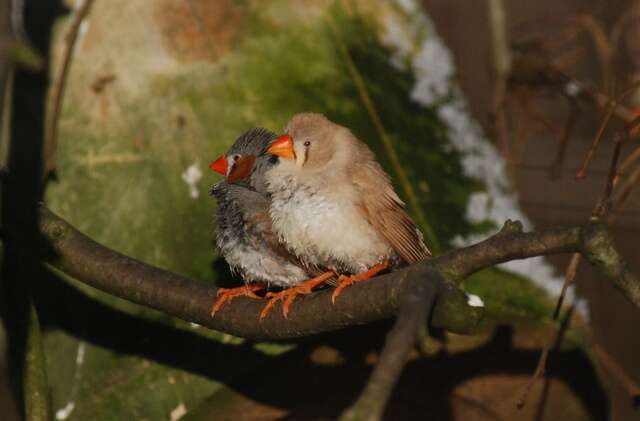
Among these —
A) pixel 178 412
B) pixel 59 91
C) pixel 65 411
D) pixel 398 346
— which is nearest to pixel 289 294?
pixel 398 346

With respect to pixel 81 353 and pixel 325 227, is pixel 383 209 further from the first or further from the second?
pixel 81 353

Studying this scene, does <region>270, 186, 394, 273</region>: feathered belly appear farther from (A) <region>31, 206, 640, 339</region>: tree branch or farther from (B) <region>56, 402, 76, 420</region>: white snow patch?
(B) <region>56, 402, 76, 420</region>: white snow patch

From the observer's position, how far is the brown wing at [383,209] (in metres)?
3.03

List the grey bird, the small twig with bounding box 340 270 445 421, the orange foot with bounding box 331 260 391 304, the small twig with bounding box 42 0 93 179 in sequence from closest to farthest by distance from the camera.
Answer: the small twig with bounding box 340 270 445 421
the orange foot with bounding box 331 260 391 304
the grey bird
the small twig with bounding box 42 0 93 179

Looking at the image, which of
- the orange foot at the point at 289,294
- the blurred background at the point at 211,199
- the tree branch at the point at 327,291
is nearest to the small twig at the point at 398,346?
the tree branch at the point at 327,291

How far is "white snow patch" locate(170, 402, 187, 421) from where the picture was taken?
3.81m

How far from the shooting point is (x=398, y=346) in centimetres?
201

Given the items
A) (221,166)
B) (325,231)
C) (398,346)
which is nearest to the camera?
(398,346)

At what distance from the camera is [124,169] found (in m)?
4.08

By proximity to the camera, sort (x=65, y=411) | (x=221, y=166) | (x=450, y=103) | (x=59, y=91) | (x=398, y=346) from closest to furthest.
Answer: (x=398, y=346) → (x=221, y=166) → (x=65, y=411) → (x=59, y=91) → (x=450, y=103)

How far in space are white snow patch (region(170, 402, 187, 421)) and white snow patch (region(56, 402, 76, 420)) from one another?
16.1 inches

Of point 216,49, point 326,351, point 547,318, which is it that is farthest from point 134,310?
point 547,318

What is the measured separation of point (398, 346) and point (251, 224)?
1.51 m

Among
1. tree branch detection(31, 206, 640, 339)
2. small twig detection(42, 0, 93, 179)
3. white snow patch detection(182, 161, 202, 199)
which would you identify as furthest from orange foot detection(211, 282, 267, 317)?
small twig detection(42, 0, 93, 179)
